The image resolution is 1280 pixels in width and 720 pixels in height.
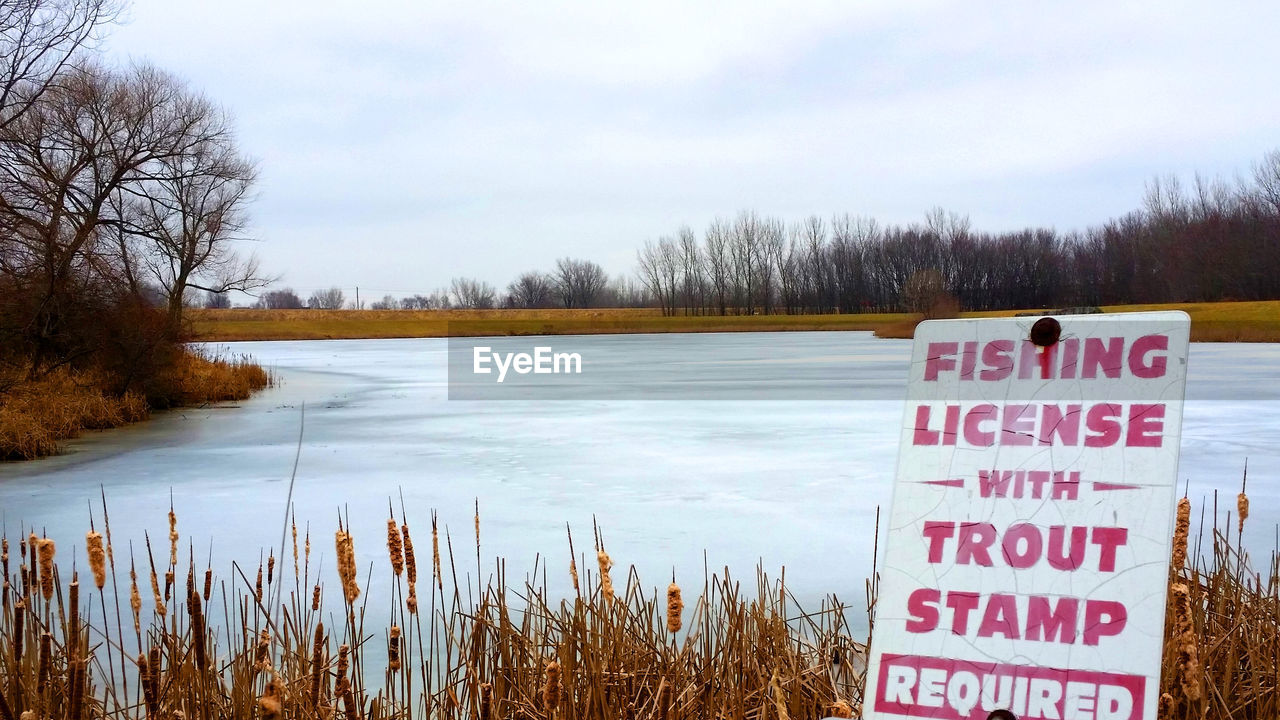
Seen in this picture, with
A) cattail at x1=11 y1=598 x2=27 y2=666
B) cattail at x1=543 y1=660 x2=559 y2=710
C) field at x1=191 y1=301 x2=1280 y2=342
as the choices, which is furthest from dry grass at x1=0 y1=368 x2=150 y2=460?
field at x1=191 y1=301 x2=1280 y2=342

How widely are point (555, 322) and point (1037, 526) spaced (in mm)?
67689

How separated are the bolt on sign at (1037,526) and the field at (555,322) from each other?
1508 inches

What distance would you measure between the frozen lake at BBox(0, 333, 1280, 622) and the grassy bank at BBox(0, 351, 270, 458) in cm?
36

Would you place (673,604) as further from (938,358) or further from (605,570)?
(938,358)

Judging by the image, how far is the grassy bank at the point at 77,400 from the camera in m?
10.5

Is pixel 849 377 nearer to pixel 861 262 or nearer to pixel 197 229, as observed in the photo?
pixel 197 229

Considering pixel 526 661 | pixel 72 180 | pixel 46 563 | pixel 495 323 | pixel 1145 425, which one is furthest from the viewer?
pixel 495 323

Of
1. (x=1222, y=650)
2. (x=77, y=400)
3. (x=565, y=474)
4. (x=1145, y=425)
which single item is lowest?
→ (x=565, y=474)

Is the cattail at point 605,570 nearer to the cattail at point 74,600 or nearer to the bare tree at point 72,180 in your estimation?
the cattail at point 74,600

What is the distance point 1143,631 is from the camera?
1.67m

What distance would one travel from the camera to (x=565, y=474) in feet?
29.5

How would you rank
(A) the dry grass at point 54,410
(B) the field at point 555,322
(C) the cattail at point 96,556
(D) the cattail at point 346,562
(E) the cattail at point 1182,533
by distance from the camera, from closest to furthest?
(C) the cattail at point 96,556, (D) the cattail at point 346,562, (E) the cattail at point 1182,533, (A) the dry grass at point 54,410, (B) the field at point 555,322

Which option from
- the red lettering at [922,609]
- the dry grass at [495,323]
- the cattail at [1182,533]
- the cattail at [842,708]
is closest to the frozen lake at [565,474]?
the cattail at [1182,533]

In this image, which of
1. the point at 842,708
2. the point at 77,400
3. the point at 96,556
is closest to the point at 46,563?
the point at 96,556
